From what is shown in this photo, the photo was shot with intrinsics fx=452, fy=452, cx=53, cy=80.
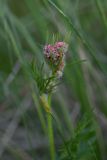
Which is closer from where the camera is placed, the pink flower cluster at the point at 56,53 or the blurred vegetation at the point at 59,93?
the pink flower cluster at the point at 56,53

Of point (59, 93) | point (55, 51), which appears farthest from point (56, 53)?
point (59, 93)

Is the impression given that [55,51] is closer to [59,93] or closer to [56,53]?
[56,53]

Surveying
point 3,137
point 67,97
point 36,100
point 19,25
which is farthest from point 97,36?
point 36,100

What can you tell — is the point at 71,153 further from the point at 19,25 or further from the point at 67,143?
the point at 19,25

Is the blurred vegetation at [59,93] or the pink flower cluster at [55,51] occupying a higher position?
the pink flower cluster at [55,51]

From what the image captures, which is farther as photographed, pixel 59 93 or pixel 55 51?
pixel 59 93

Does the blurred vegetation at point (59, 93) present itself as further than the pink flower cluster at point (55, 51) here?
Yes
